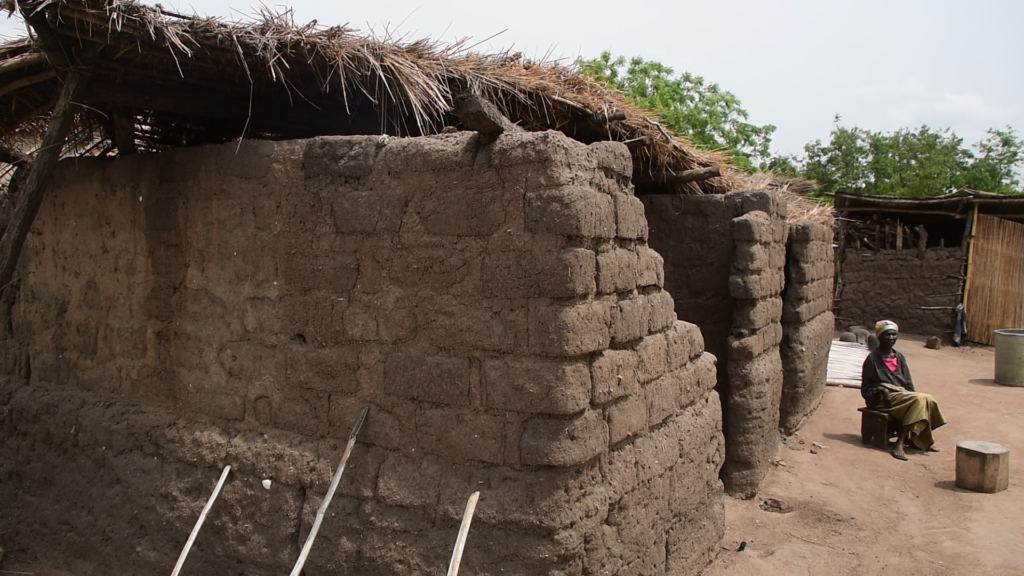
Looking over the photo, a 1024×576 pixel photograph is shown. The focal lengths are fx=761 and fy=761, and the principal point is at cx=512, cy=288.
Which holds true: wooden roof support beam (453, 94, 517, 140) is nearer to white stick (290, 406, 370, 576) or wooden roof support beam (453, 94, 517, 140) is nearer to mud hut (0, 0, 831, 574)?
Result: mud hut (0, 0, 831, 574)

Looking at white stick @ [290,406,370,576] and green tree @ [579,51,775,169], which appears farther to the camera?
green tree @ [579,51,775,169]

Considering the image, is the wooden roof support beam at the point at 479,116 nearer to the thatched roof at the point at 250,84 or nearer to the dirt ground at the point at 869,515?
the thatched roof at the point at 250,84

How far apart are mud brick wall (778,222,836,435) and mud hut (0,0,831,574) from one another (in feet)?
8.73

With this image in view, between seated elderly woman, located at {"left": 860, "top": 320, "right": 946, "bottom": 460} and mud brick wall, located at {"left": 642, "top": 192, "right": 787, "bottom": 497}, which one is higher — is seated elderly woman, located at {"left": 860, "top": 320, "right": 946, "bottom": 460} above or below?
below

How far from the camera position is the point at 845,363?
9922 millimetres

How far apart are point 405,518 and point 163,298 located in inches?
66.0

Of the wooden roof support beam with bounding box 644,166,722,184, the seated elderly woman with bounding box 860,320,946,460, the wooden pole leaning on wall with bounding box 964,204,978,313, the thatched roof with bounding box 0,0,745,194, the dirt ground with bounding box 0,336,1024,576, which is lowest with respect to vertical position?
the dirt ground with bounding box 0,336,1024,576

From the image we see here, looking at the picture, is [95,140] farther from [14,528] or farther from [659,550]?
[659,550]

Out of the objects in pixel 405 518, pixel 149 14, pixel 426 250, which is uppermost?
pixel 149 14

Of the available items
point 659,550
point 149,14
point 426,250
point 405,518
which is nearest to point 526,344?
point 426,250

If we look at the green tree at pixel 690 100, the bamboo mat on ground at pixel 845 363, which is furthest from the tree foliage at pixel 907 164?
the bamboo mat on ground at pixel 845 363

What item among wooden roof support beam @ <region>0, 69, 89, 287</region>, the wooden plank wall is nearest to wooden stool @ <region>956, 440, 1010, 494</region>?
wooden roof support beam @ <region>0, 69, 89, 287</region>

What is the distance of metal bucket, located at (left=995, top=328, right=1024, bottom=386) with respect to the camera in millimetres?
9859

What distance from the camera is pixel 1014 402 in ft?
29.2
